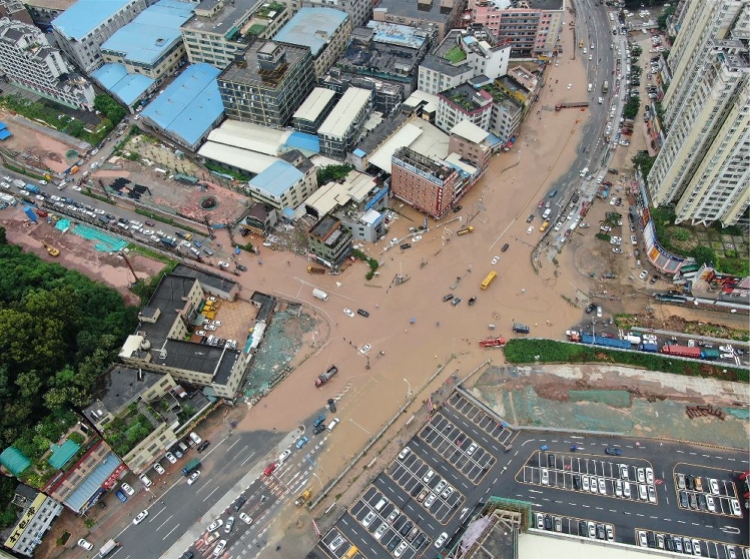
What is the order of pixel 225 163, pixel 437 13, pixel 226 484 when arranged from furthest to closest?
1. pixel 437 13
2. pixel 225 163
3. pixel 226 484

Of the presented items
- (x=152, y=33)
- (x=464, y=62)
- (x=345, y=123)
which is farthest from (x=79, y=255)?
(x=464, y=62)

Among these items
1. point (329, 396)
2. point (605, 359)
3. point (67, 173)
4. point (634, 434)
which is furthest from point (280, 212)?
point (634, 434)

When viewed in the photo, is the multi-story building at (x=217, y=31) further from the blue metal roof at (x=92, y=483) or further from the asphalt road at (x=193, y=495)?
the blue metal roof at (x=92, y=483)

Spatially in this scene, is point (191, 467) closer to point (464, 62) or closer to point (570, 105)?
point (464, 62)

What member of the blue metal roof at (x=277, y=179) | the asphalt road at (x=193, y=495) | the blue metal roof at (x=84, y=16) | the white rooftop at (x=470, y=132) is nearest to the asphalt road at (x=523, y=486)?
the asphalt road at (x=193, y=495)

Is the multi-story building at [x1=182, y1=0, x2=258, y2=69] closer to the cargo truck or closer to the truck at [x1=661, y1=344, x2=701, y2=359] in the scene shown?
the cargo truck

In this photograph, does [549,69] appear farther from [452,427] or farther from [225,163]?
[452,427]
